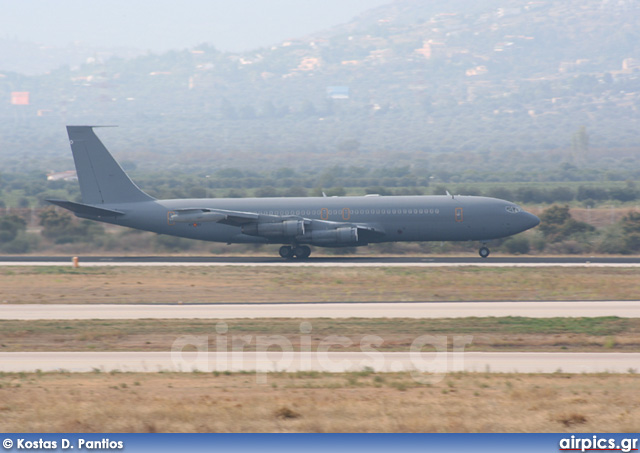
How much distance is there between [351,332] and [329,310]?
4.74 meters

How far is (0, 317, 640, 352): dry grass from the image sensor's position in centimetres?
2239

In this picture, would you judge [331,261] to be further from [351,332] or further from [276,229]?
[351,332]

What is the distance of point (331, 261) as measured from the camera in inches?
1833

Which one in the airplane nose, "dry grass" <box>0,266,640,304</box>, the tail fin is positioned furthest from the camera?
the tail fin

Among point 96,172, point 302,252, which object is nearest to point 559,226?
point 302,252

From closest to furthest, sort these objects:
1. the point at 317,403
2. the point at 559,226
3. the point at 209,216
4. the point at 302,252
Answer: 1. the point at 317,403
2. the point at 209,216
3. the point at 302,252
4. the point at 559,226

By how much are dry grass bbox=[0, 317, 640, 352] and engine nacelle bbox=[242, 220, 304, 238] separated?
19.9 m

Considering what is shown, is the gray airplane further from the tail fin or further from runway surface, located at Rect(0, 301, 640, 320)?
runway surface, located at Rect(0, 301, 640, 320)

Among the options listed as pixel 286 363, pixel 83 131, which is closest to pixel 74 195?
pixel 83 131

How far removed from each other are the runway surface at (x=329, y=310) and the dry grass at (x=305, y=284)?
6.10ft

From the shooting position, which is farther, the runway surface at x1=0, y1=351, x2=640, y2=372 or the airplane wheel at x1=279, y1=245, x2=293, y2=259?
the airplane wheel at x1=279, y1=245, x2=293, y2=259

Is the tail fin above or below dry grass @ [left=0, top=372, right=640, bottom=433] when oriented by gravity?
above

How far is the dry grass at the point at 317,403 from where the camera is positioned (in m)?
14.1

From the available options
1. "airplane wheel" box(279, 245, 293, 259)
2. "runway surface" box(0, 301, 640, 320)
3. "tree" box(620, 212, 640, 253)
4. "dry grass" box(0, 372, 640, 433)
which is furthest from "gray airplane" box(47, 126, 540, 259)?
"dry grass" box(0, 372, 640, 433)
